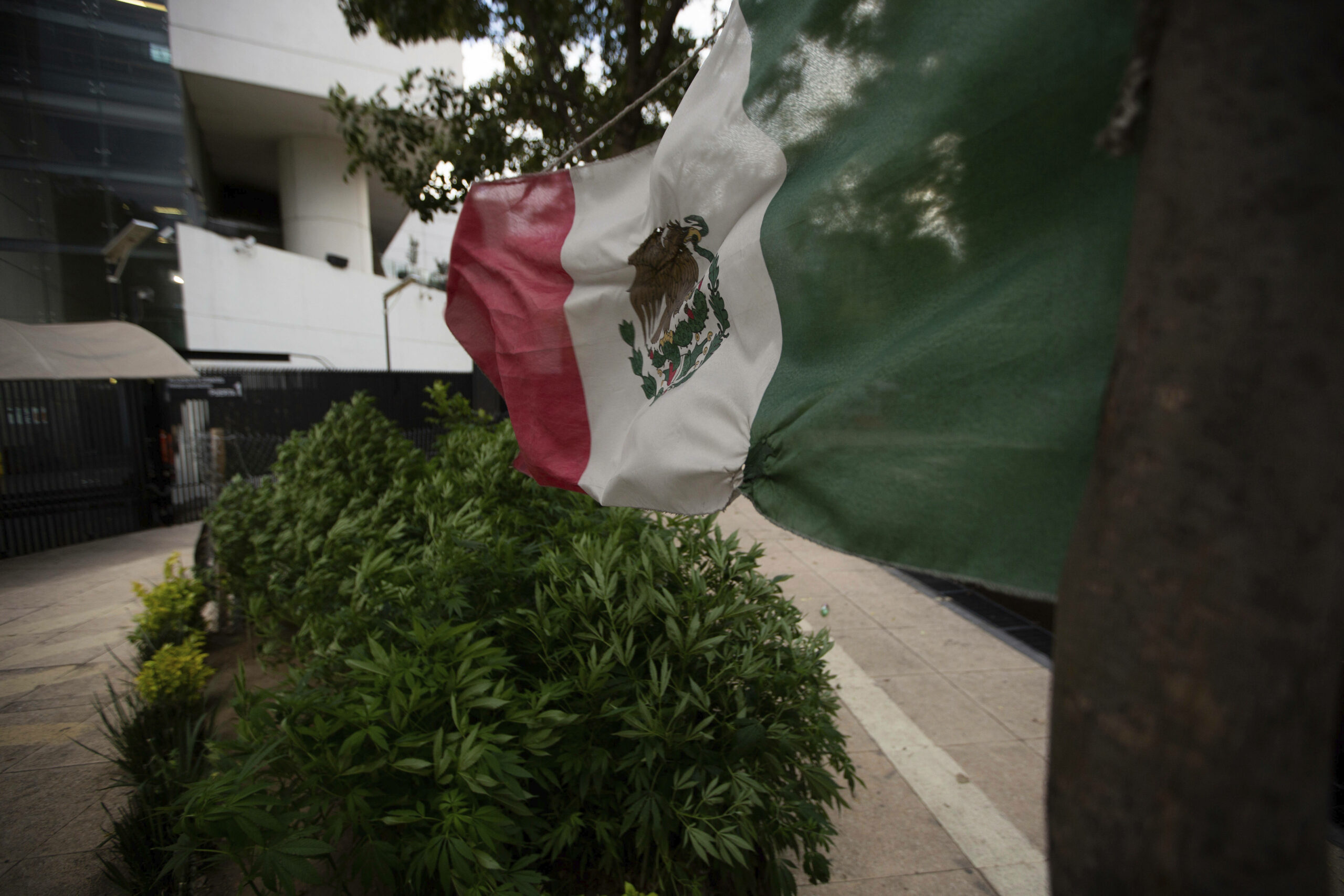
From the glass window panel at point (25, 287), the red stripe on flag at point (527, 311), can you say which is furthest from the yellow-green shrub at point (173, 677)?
the glass window panel at point (25, 287)

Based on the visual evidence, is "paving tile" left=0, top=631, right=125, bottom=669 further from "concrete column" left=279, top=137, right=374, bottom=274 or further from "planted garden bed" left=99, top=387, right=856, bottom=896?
"concrete column" left=279, top=137, right=374, bottom=274

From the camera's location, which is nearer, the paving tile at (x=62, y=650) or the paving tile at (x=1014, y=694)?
the paving tile at (x=1014, y=694)

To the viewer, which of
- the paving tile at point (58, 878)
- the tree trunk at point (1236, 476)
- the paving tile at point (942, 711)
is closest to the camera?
the tree trunk at point (1236, 476)

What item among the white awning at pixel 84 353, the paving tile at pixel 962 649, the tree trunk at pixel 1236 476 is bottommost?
the paving tile at pixel 962 649

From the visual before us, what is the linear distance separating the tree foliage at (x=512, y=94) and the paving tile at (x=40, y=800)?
5.04 m

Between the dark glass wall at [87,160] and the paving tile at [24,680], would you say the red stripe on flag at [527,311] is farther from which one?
the dark glass wall at [87,160]

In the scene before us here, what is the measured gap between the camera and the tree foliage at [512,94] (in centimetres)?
596

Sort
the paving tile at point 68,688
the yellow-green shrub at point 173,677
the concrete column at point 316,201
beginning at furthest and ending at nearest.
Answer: the concrete column at point 316,201, the paving tile at point 68,688, the yellow-green shrub at point 173,677

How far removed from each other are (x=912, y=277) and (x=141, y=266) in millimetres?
18551

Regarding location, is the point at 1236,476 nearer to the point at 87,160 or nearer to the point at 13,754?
the point at 13,754

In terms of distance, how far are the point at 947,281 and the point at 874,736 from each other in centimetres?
342

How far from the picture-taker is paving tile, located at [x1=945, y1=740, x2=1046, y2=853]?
3.18 metres

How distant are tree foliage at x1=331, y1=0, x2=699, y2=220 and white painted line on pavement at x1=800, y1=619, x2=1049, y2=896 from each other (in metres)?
4.79

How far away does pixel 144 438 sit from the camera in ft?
31.1
